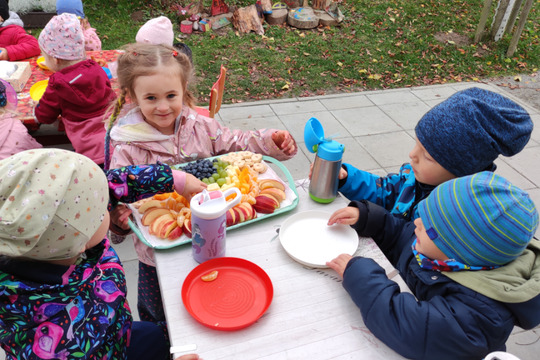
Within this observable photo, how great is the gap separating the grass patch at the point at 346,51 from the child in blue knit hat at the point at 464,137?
13.4ft

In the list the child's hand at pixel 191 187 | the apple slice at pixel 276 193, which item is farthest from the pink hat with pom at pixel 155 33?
the apple slice at pixel 276 193

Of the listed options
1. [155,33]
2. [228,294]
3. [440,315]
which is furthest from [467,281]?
[155,33]

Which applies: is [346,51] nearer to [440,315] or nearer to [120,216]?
[120,216]

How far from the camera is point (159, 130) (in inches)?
91.5

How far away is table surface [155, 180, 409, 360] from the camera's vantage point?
52.9 inches

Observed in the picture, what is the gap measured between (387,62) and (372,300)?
6315 millimetres

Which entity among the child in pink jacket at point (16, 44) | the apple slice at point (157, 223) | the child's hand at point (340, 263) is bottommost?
the child in pink jacket at point (16, 44)

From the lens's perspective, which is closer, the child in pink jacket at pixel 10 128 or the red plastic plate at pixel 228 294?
the red plastic plate at pixel 228 294

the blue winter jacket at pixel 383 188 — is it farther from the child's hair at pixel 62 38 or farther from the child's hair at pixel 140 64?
the child's hair at pixel 62 38

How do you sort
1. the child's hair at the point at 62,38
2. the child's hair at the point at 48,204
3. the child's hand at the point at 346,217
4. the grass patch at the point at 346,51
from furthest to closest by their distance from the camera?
1. the grass patch at the point at 346,51
2. the child's hair at the point at 62,38
3. the child's hand at the point at 346,217
4. the child's hair at the point at 48,204

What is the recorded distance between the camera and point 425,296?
1.48 meters

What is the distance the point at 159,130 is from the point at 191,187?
63 centimetres

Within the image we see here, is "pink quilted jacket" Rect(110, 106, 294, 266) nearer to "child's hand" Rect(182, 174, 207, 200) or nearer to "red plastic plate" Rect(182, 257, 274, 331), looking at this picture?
"child's hand" Rect(182, 174, 207, 200)

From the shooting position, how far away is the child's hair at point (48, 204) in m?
1.08
